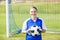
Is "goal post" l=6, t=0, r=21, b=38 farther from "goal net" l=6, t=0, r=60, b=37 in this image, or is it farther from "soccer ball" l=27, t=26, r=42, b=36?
"soccer ball" l=27, t=26, r=42, b=36

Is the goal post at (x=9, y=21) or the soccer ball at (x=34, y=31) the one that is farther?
the goal post at (x=9, y=21)

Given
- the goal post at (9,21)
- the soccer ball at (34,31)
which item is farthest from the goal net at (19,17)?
the soccer ball at (34,31)

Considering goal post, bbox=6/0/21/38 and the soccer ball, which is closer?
the soccer ball

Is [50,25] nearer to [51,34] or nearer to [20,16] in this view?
[51,34]

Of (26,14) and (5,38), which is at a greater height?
(26,14)

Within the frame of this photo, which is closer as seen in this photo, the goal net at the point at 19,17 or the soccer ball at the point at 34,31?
the soccer ball at the point at 34,31

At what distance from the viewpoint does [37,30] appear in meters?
4.64

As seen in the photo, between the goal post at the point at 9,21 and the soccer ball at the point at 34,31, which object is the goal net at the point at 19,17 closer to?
the goal post at the point at 9,21

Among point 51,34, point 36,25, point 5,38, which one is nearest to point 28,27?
point 36,25

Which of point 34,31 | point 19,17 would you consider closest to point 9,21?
point 19,17

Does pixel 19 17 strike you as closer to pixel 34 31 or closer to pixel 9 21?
pixel 9 21

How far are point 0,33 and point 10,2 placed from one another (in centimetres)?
156

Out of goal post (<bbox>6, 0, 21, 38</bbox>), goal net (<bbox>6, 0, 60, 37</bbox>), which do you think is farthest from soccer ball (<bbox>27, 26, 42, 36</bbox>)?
goal post (<bbox>6, 0, 21, 38</bbox>)

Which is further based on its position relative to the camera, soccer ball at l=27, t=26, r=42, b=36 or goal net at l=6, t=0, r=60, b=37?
goal net at l=6, t=0, r=60, b=37
